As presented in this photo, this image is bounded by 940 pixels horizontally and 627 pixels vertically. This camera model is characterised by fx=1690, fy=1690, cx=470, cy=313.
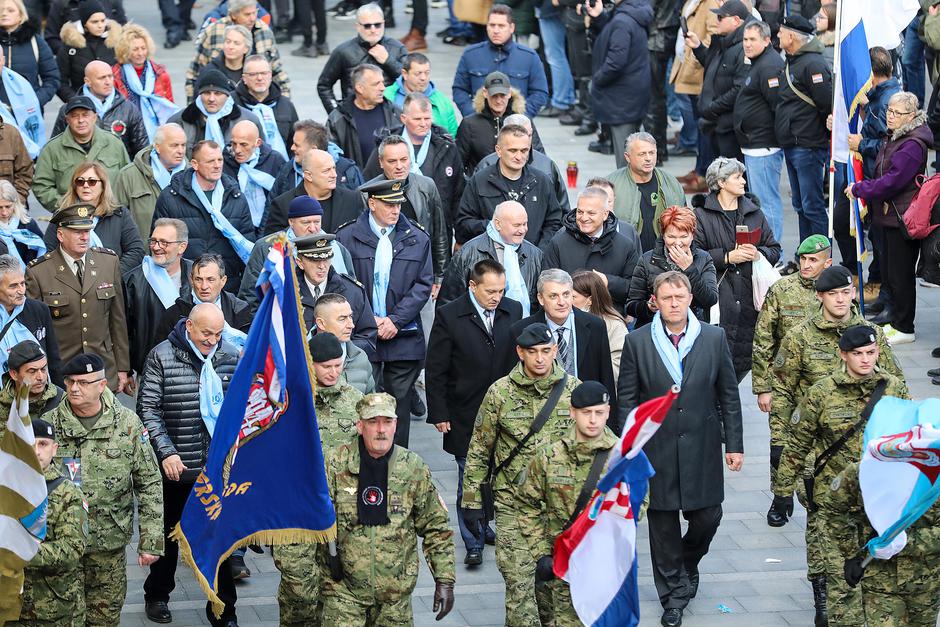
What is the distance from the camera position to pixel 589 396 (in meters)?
9.43

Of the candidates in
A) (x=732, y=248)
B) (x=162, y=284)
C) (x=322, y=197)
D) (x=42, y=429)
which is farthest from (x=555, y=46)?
(x=42, y=429)

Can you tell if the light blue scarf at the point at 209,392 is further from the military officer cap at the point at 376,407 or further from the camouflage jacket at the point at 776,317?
the camouflage jacket at the point at 776,317

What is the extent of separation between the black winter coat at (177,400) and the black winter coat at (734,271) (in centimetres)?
424

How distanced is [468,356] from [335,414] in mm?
1781

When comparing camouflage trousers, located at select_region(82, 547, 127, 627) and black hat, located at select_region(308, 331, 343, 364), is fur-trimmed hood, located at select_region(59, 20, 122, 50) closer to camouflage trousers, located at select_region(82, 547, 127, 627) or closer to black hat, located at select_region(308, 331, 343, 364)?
black hat, located at select_region(308, 331, 343, 364)

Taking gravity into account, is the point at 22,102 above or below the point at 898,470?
above

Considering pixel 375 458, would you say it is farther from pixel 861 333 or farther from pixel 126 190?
pixel 126 190

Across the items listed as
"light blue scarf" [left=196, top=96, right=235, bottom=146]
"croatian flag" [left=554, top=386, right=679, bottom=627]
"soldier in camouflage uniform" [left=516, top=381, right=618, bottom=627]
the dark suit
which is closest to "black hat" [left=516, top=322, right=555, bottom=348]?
"soldier in camouflage uniform" [left=516, top=381, right=618, bottom=627]

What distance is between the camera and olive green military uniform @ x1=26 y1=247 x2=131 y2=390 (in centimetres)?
1221

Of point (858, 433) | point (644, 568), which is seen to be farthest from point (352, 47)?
point (858, 433)

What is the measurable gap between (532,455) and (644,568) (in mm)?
1979

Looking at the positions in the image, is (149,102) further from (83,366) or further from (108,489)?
(108,489)

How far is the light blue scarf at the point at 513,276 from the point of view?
12195 mm

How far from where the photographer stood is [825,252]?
476 inches
